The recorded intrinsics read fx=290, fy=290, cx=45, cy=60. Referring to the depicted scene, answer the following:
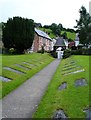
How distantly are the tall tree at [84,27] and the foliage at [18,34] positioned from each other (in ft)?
71.9

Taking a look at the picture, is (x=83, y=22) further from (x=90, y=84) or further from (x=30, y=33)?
(x=90, y=84)

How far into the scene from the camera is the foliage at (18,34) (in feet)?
229

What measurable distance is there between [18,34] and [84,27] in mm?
28848

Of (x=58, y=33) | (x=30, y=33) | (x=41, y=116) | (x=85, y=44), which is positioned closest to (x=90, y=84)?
(x=41, y=116)

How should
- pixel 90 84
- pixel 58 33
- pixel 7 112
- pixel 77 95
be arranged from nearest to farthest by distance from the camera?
pixel 7 112, pixel 77 95, pixel 90 84, pixel 58 33

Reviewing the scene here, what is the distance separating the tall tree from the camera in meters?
89.0

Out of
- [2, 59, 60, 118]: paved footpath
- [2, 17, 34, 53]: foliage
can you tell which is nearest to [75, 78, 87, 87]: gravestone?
[2, 59, 60, 118]: paved footpath

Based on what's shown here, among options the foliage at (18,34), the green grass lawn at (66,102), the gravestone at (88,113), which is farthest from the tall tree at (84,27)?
the gravestone at (88,113)

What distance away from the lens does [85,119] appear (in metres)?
11.9

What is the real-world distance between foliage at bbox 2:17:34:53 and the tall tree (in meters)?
21.9

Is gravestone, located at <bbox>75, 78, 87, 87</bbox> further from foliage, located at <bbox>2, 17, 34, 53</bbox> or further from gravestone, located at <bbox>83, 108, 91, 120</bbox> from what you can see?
foliage, located at <bbox>2, 17, 34, 53</bbox>

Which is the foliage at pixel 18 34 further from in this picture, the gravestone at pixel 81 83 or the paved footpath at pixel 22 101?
the paved footpath at pixel 22 101

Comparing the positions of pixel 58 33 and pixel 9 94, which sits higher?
pixel 58 33

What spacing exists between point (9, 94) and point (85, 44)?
2983 inches
